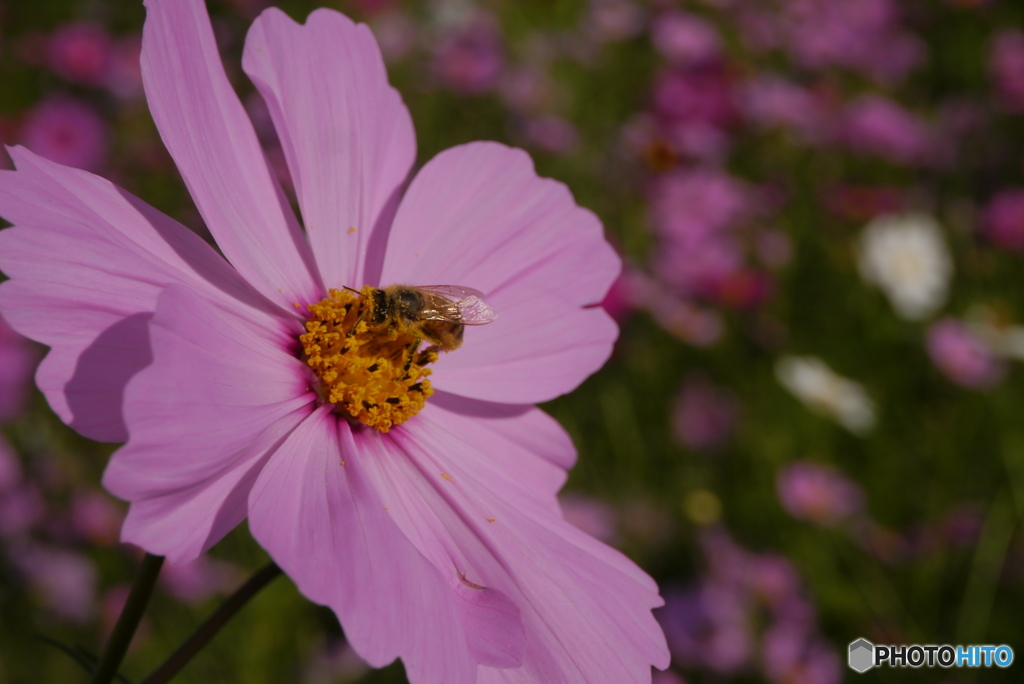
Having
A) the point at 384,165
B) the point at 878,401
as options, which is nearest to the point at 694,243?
the point at 878,401

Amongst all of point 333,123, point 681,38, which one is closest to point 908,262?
point 681,38

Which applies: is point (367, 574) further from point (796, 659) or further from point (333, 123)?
point (796, 659)

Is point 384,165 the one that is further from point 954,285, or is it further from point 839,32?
point 839,32

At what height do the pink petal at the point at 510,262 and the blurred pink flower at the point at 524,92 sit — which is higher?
the pink petal at the point at 510,262

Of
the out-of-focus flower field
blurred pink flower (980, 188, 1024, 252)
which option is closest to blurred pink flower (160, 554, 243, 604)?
the out-of-focus flower field

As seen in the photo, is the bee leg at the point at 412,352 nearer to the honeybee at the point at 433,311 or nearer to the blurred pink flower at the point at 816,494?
the honeybee at the point at 433,311

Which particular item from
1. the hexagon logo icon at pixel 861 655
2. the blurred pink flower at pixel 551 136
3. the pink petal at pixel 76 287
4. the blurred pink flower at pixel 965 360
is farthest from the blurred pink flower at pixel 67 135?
the blurred pink flower at pixel 965 360
